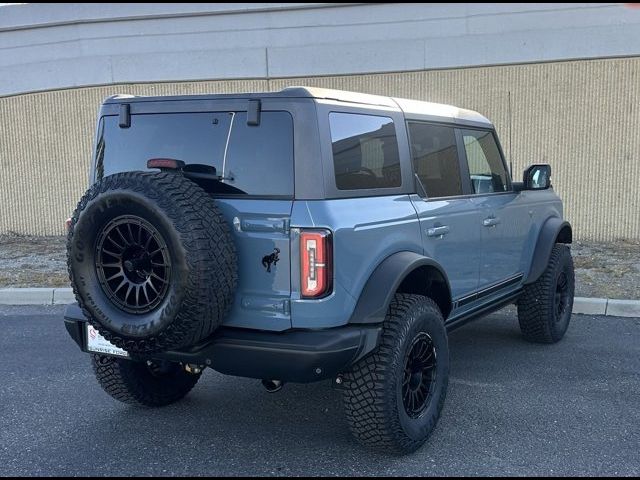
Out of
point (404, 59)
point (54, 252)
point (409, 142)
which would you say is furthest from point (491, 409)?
point (54, 252)

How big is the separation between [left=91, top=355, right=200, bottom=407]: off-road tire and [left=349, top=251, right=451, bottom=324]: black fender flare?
4.98ft

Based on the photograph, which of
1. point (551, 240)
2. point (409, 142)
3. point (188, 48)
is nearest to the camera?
point (409, 142)

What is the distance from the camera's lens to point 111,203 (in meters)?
2.85

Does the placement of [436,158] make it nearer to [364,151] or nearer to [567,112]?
[364,151]

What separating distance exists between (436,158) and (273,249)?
158 cm

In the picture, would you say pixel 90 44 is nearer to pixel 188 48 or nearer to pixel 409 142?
pixel 188 48

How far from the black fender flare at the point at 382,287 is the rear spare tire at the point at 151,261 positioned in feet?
2.11

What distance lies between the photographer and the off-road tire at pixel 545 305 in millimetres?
5102

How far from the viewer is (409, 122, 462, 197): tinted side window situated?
3787 mm

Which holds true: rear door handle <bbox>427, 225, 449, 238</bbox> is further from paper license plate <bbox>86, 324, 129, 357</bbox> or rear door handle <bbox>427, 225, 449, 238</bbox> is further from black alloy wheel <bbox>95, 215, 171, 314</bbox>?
paper license plate <bbox>86, 324, 129, 357</bbox>

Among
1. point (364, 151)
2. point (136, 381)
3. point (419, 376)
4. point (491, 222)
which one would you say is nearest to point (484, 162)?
point (491, 222)

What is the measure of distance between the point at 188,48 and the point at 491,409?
8119mm

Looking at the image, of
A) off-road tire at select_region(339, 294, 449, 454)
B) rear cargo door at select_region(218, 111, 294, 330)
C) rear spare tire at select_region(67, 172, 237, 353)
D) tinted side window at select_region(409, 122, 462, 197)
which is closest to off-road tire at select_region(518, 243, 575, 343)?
tinted side window at select_region(409, 122, 462, 197)

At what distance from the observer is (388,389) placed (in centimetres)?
303
